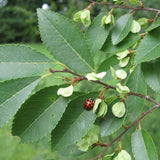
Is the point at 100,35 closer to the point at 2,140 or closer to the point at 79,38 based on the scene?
the point at 79,38

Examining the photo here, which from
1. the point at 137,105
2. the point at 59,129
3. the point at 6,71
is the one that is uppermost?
the point at 6,71

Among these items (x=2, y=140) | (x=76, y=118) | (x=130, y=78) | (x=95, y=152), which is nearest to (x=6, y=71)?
(x=76, y=118)

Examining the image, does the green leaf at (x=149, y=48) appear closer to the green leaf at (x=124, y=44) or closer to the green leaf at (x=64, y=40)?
the green leaf at (x=124, y=44)

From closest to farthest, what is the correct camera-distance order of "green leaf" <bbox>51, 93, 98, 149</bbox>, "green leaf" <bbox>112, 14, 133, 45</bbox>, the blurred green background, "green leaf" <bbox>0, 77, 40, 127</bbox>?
"green leaf" <bbox>0, 77, 40, 127</bbox> → "green leaf" <bbox>51, 93, 98, 149</bbox> → "green leaf" <bbox>112, 14, 133, 45</bbox> → the blurred green background

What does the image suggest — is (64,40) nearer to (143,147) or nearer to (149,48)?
(149,48)

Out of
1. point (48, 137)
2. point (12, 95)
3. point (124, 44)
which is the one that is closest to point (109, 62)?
point (124, 44)

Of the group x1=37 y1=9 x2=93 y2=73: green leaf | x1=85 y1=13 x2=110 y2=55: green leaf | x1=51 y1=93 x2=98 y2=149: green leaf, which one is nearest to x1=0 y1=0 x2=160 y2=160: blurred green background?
x1=51 y1=93 x2=98 y2=149: green leaf

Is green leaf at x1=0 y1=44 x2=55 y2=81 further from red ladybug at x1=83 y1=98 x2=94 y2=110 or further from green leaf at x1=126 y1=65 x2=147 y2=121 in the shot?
green leaf at x1=126 y1=65 x2=147 y2=121
